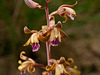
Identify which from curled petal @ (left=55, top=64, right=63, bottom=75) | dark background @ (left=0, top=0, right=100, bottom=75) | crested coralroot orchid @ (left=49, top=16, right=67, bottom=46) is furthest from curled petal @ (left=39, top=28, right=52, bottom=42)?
dark background @ (left=0, top=0, right=100, bottom=75)

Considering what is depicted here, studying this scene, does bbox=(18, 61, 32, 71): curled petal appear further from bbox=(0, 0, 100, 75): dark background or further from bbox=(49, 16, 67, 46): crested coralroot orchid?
bbox=(0, 0, 100, 75): dark background

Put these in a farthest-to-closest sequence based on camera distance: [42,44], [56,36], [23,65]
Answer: [42,44]
[23,65]
[56,36]

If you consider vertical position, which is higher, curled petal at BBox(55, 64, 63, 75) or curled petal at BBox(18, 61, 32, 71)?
curled petal at BBox(18, 61, 32, 71)

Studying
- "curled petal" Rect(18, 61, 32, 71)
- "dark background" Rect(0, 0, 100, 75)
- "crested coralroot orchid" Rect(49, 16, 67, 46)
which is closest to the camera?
"crested coralroot orchid" Rect(49, 16, 67, 46)

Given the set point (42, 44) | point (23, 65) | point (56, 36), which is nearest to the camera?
point (56, 36)

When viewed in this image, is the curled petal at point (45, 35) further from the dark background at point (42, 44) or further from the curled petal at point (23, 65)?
the dark background at point (42, 44)

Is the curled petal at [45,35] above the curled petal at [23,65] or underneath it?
above

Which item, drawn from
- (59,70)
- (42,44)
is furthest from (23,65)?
(42,44)

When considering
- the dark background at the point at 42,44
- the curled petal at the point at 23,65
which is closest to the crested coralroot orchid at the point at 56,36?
the curled petal at the point at 23,65

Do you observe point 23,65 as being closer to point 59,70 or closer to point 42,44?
point 59,70
